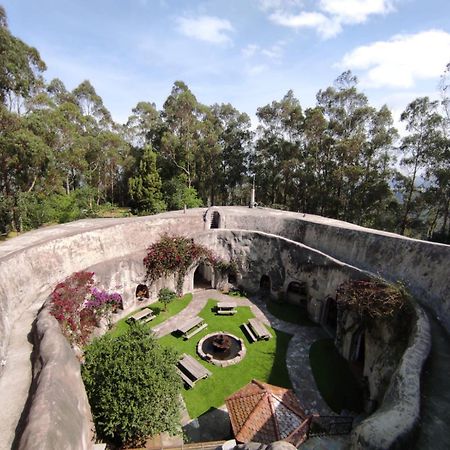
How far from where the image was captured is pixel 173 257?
2175 cm

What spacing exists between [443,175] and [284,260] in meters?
19.0

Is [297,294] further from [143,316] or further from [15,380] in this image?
[15,380]

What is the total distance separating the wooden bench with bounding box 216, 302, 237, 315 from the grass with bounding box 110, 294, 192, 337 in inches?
102

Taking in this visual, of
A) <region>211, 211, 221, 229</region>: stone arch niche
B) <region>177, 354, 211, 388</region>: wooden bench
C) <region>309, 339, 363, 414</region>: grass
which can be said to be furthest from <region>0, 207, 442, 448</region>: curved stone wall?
<region>177, 354, 211, 388</region>: wooden bench

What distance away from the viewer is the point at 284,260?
22.7 meters

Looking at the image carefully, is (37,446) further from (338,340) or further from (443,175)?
(443,175)

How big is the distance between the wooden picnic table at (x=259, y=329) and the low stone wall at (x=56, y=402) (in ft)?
35.7

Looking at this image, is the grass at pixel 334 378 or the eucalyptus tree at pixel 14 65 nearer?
the grass at pixel 334 378

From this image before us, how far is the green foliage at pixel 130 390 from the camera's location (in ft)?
32.1

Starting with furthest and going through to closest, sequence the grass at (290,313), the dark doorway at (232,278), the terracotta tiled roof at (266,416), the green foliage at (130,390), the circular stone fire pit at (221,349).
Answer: the dark doorway at (232,278)
the grass at (290,313)
the circular stone fire pit at (221,349)
the terracotta tiled roof at (266,416)
the green foliage at (130,390)

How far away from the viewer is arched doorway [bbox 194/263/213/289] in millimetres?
25000

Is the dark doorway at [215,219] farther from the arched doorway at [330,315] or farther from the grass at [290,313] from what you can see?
the arched doorway at [330,315]

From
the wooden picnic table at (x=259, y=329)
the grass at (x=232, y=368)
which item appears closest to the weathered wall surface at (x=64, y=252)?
the grass at (x=232, y=368)

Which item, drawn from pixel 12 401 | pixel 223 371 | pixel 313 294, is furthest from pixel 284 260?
pixel 12 401
